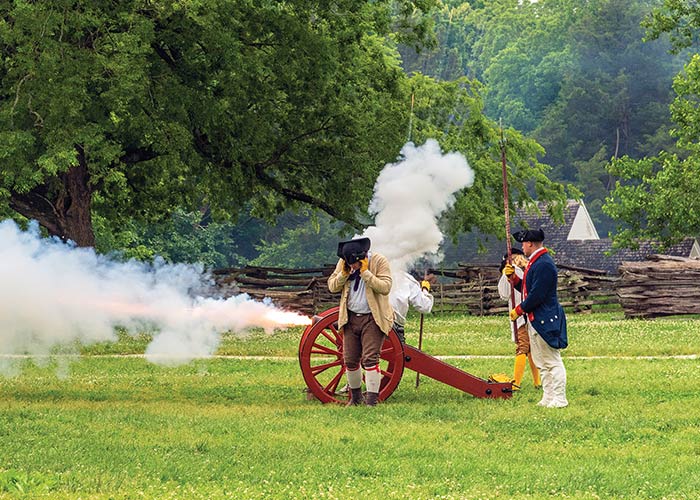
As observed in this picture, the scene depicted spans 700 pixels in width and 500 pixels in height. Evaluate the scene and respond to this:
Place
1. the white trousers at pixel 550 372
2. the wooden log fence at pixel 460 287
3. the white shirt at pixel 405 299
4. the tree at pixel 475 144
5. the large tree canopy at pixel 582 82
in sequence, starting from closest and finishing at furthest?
1. the white trousers at pixel 550 372
2. the white shirt at pixel 405 299
3. the tree at pixel 475 144
4. the wooden log fence at pixel 460 287
5. the large tree canopy at pixel 582 82

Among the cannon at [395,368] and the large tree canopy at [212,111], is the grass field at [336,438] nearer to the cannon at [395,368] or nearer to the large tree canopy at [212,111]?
the cannon at [395,368]

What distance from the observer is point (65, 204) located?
31.6m

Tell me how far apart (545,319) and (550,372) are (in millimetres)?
648

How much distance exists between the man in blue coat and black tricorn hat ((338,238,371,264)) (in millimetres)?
1899

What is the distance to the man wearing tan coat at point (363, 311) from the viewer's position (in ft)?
49.8

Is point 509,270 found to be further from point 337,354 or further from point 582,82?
point 582,82

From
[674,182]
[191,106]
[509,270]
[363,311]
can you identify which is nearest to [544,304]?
[509,270]

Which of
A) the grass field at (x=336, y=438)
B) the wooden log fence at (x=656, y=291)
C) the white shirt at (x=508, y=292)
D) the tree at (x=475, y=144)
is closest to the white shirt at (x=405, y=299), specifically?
the grass field at (x=336, y=438)

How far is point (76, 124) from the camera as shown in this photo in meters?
25.8

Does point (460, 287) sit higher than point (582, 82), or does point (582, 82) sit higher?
point (582, 82)

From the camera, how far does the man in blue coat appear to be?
14969 millimetres

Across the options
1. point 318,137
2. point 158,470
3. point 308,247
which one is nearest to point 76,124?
point 318,137

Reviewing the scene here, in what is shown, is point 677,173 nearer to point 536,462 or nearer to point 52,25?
point 52,25

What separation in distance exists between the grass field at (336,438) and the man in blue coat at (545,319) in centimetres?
43
